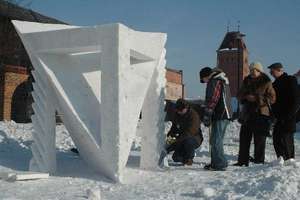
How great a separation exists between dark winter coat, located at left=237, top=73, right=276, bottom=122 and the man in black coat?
264 mm

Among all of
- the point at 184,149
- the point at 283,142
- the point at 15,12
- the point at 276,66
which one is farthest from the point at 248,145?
the point at 15,12

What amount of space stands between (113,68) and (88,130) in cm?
96

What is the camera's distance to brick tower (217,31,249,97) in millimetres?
60469

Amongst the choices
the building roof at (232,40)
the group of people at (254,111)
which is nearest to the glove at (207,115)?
the group of people at (254,111)

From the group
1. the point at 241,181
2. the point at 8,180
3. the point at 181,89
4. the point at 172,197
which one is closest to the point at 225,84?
the point at 241,181

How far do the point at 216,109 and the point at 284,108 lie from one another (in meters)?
1.15

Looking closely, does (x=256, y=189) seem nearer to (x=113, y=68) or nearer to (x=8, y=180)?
(x=113, y=68)

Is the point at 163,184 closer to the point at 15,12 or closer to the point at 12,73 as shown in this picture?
the point at 12,73

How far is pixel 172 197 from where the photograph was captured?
16.3ft

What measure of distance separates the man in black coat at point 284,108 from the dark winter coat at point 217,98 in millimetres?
895

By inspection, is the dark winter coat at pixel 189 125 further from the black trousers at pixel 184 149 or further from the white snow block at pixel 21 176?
the white snow block at pixel 21 176

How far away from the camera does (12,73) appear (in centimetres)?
2389

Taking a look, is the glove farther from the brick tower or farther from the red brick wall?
the brick tower

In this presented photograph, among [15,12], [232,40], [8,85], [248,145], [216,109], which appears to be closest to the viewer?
[216,109]
